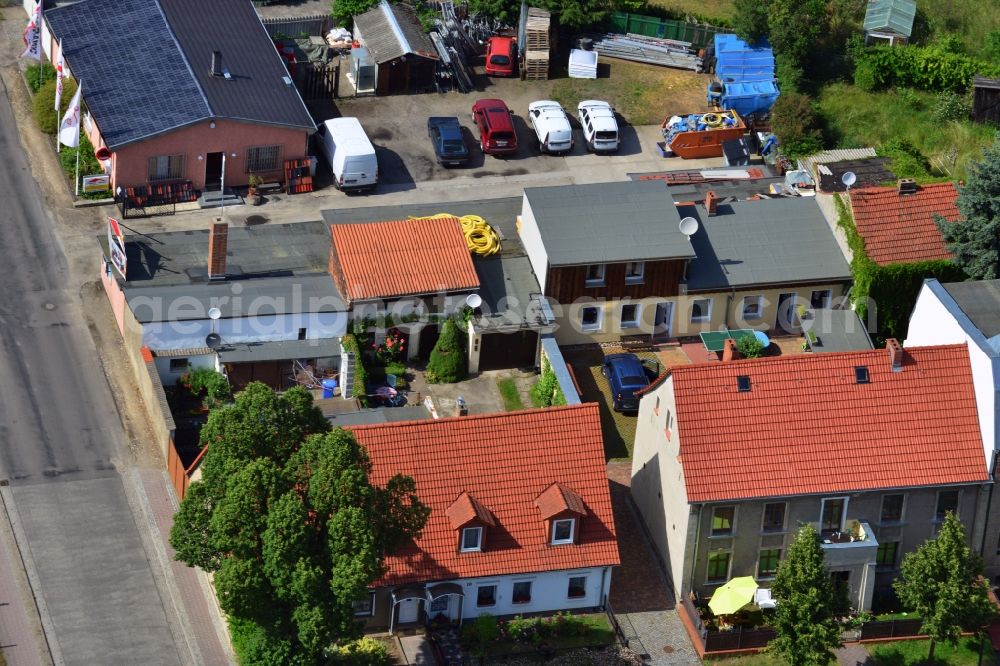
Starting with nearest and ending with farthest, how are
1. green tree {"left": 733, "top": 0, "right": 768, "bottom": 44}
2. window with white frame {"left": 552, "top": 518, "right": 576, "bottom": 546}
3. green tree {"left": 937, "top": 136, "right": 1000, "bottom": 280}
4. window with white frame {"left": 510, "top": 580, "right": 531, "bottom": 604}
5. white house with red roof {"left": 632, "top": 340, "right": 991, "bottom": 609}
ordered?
window with white frame {"left": 552, "top": 518, "right": 576, "bottom": 546}
window with white frame {"left": 510, "top": 580, "right": 531, "bottom": 604}
white house with red roof {"left": 632, "top": 340, "right": 991, "bottom": 609}
green tree {"left": 937, "top": 136, "right": 1000, "bottom": 280}
green tree {"left": 733, "top": 0, "right": 768, "bottom": 44}

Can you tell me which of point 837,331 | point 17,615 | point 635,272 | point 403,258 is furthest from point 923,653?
point 17,615

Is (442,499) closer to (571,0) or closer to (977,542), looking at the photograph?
(977,542)

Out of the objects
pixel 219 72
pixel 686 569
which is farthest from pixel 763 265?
pixel 219 72

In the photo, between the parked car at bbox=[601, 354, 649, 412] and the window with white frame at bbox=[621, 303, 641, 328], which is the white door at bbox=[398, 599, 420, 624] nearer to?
the parked car at bbox=[601, 354, 649, 412]

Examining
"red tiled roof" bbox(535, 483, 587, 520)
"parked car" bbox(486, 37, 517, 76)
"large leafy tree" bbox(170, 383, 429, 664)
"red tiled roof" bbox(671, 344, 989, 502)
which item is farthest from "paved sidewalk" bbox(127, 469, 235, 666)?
"parked car" bbox(486, 37, 517, 76)

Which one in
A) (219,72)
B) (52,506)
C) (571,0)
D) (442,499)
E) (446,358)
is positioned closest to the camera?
(442,499)

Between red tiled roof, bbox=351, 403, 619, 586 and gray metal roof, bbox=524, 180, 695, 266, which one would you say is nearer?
red tiled roof, bbox=351, 403, 619, 586

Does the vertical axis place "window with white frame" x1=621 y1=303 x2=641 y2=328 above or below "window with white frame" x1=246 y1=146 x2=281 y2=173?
below
